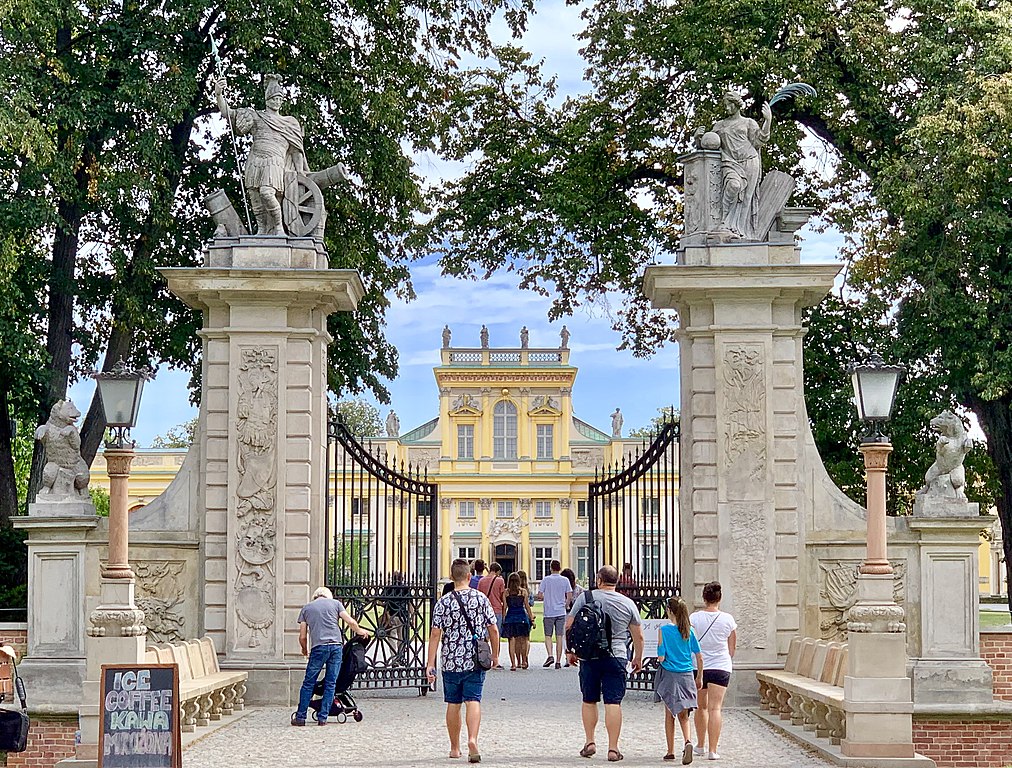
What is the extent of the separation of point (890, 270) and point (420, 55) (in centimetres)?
846

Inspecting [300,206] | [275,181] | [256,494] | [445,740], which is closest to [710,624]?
[445,740]

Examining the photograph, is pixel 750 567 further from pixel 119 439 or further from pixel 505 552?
pixel 505 552

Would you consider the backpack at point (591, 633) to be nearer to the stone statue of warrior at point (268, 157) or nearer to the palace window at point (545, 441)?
the stone statue of warrior at point (268, 157)

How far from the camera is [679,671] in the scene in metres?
11.2

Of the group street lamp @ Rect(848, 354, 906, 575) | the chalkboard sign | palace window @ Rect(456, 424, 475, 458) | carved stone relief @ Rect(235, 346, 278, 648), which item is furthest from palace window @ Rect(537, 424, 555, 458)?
the chalkboard sign

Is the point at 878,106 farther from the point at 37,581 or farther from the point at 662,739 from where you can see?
the point at 37,581

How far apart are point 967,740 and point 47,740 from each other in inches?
368

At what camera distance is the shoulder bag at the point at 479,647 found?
1079cm

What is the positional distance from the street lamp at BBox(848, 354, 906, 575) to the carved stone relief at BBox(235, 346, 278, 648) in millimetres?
6738

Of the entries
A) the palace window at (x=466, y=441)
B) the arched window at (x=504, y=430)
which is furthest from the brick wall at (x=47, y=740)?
the palace window at (x=466, y=441)

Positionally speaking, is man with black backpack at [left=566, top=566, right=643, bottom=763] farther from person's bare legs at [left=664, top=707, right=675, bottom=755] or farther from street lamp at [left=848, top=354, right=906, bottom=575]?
street lamp at [left=848, top=354, right=906, bottom=575]

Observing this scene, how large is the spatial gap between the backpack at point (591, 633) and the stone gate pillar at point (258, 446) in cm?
527

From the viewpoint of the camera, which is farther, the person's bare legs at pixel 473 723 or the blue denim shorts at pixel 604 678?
the blue denim shorts at pixel 604 678

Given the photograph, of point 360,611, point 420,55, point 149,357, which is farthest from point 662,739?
point 420,55
